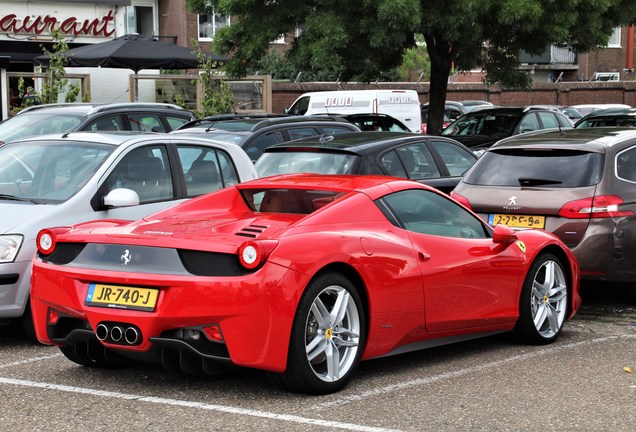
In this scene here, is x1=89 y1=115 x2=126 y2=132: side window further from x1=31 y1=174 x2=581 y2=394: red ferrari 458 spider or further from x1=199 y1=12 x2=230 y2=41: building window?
x1=199 y1=12 x2=230 y2=41: building window

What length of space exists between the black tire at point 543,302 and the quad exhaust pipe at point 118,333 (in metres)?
3.14

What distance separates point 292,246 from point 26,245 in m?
2.63

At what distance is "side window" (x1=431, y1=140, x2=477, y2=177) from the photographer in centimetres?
1279

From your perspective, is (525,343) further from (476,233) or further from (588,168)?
(588,168)

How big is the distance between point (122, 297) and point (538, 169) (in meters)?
4.88

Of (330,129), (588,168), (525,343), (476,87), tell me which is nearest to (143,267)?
(525,343)

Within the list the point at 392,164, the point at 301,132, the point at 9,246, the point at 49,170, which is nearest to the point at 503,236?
the point at 9,246

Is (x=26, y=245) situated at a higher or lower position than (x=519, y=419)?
higher

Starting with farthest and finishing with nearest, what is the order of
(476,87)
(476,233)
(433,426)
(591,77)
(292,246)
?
(591,77) < (476,87) < (476,233) < (292,246) < (433,426)

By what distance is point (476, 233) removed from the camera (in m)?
7.70

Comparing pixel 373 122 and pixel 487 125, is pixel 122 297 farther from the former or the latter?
pixel 487 125

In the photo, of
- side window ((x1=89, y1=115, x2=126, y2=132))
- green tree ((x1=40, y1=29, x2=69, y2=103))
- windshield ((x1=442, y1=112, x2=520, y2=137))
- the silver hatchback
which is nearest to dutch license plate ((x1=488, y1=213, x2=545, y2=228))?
the silver hatchback

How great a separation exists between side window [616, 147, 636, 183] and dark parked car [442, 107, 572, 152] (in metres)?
10.9

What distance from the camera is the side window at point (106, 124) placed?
49.2ft
